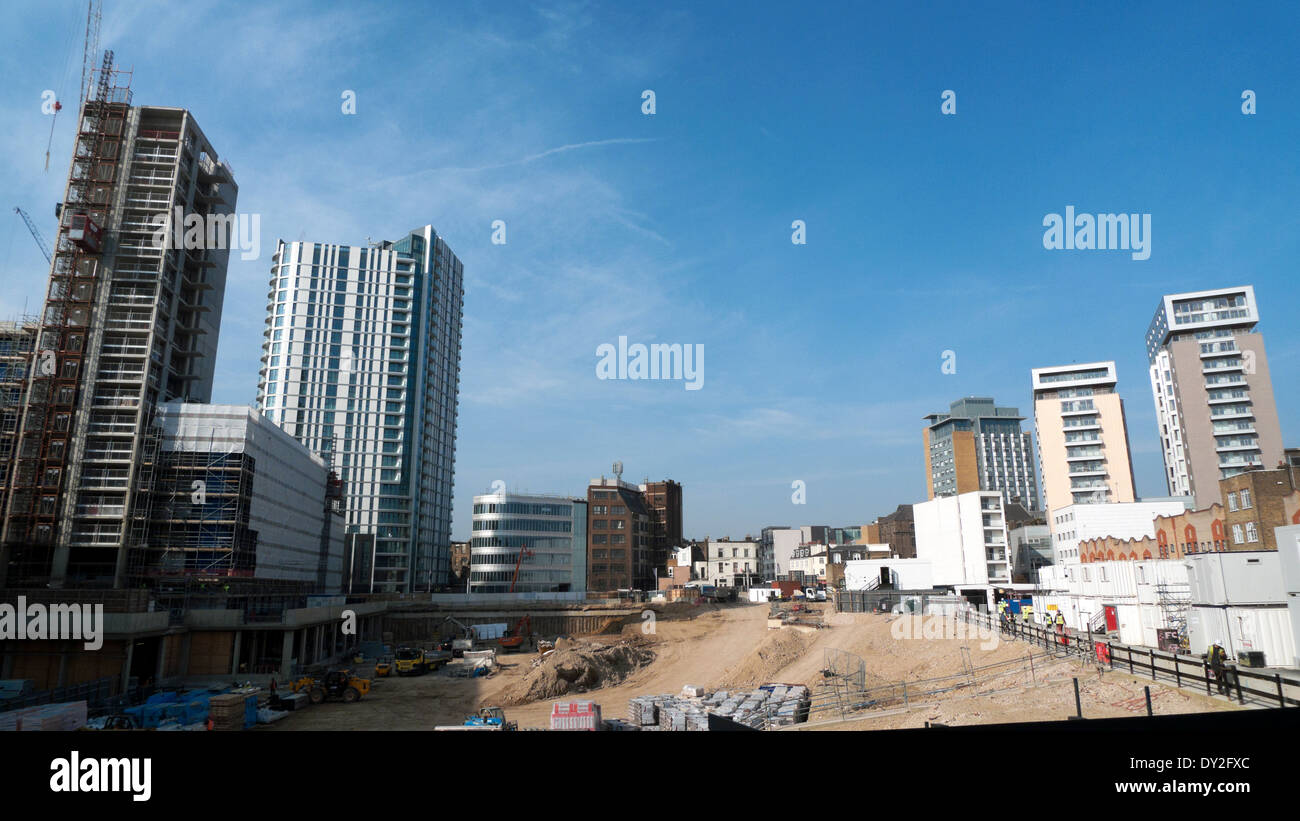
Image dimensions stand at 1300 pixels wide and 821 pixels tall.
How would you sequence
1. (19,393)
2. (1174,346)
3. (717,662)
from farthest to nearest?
(1174,346) → (19,393) → (717,662)

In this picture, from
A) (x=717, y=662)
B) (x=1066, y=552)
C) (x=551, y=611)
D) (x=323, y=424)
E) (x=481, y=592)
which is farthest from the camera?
(x=323, y=424)

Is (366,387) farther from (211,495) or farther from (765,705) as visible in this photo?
(765,705)

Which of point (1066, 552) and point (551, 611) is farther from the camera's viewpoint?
point (551, 611)

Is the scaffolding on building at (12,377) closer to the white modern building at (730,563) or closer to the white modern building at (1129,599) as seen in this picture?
the white modern building at (1129,599)

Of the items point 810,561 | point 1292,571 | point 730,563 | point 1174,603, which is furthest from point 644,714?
point 730,563

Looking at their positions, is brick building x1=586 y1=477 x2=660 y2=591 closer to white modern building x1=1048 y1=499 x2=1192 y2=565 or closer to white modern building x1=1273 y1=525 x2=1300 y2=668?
white modern building x1=1048 y1=499 x2=1192 y2=565

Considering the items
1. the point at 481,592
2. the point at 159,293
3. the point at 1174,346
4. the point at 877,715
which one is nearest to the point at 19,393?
the point at 159,293
